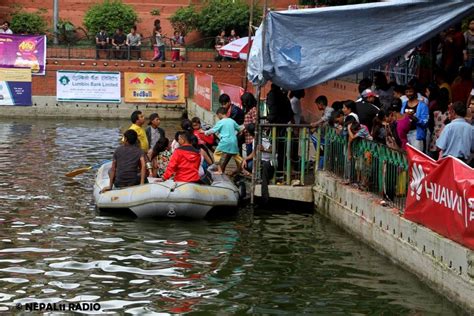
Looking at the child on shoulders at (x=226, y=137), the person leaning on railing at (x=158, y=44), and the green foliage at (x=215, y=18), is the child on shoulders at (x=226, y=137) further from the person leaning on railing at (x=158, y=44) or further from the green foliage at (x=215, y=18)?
the green foliage at (x=215, y=18)

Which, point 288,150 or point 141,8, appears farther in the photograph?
point 141,8

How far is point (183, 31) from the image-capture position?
45.1 meters

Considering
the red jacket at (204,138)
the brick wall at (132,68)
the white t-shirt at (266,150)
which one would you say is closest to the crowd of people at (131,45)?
the brick wall at (132,68)

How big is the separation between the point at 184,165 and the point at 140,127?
73.4 inches

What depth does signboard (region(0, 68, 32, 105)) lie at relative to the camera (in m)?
37.5

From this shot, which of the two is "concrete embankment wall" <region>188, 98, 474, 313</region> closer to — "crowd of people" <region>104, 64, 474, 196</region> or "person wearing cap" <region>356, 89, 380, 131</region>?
"crowd of people" <region>104, 64, 474, 196</region>

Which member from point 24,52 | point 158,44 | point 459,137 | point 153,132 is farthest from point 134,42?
point 459,137

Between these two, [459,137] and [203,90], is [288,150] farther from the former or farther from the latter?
[203,90]

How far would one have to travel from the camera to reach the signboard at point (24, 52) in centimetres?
3759

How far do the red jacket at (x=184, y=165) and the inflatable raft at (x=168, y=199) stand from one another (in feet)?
0.64

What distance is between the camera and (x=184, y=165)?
17891 millimetres

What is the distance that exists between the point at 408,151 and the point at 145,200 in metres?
5.03

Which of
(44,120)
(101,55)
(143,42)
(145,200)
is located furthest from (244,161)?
(143,42)

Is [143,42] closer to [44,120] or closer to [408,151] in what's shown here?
[44,120]
